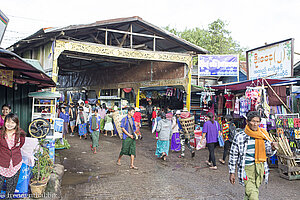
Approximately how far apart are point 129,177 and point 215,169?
2.63 metres

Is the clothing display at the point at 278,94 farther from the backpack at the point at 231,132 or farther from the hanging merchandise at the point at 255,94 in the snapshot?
the backpack at the point at 231,132

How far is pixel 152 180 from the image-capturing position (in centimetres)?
551

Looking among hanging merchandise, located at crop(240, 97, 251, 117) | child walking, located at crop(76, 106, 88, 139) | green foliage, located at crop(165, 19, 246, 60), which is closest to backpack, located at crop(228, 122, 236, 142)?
hanging merchandise, located at crop(240, 97, 251, 117)

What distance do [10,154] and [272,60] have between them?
385 inches

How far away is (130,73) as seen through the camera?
15.7 metres

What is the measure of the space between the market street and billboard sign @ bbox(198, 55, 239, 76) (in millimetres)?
5497

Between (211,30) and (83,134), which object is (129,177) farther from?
(211,30)

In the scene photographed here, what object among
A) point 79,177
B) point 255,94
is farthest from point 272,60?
point 79,177

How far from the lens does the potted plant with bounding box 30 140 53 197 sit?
4023 millimetres

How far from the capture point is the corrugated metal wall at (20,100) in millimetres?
6531

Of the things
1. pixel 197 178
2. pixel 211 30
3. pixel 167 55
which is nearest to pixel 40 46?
pixel 167 55

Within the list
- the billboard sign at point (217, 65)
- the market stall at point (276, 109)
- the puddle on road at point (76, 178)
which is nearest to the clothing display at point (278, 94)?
the market stall at point (276, 109)

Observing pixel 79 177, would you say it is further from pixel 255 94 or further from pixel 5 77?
pixel 255 94

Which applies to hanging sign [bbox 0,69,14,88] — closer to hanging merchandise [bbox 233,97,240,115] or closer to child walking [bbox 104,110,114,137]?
child walking [bbox 104,110,114,137]
